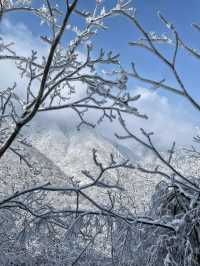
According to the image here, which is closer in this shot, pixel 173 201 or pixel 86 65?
pixel 86 65

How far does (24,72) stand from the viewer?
5371 mm

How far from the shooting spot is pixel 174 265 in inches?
177

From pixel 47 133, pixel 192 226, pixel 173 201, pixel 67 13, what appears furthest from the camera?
pixel 47 133

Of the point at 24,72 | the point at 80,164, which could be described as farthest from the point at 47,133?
the point at 24,72

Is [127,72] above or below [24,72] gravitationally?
below

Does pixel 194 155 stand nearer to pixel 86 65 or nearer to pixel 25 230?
pixel 86 65

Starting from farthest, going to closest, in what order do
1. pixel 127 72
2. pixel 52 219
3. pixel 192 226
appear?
pixel 52 219 → pixel 192 226 → pixel 127 72

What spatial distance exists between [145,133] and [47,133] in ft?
358

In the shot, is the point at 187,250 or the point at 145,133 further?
the point at 187,250

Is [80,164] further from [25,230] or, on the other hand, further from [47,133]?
[25,230]

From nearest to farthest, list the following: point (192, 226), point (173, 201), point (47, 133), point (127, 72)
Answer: point (127, 72) → point (192, 226) → point (173, 201) → point (47, 133)

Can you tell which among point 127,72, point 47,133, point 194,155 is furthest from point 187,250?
point 47,133

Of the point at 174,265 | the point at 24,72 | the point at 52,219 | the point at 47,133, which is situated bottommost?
the point at 174,265

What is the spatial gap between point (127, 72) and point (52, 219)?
1.94 meters
